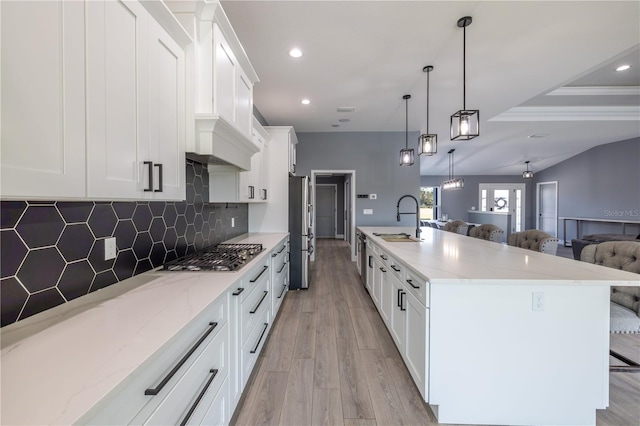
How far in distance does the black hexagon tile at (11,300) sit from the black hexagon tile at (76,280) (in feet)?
0.44

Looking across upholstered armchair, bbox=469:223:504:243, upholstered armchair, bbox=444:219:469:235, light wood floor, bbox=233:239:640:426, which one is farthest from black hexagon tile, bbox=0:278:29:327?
upholstered armchair, bbox=444:219:469:235

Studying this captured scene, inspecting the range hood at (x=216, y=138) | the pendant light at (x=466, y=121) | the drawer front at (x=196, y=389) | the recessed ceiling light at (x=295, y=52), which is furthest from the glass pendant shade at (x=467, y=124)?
the drawer front at (x=196, y=389)

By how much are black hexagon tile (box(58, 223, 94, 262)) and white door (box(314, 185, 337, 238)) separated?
29.4 ft

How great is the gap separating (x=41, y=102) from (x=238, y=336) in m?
1.37

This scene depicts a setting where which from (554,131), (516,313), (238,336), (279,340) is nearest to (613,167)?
(554,131)

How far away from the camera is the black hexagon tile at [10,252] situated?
889mm

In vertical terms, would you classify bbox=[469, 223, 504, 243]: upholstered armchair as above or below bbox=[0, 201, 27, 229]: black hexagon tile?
below

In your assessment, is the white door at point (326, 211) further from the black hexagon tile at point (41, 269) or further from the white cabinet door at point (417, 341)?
the black hexagon tile at point (41, 269)

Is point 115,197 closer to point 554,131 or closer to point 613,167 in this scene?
point 554,131

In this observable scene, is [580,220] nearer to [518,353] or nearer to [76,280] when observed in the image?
[518,353]

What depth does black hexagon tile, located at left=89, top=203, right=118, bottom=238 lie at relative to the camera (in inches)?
48.6

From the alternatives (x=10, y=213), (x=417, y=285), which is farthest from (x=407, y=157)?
(x=10, y=213)

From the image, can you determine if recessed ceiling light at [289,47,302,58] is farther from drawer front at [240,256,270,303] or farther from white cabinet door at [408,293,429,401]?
white cabinet door at [408,293,429,401]

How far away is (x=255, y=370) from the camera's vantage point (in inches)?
80.4
